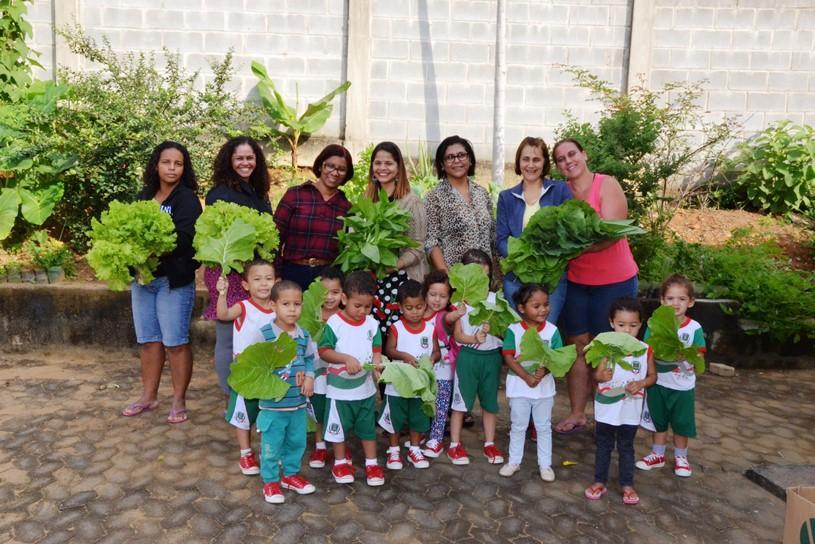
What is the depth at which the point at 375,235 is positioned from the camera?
4734 mm

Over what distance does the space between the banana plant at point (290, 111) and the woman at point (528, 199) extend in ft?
17.2

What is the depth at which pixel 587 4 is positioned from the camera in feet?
32.8

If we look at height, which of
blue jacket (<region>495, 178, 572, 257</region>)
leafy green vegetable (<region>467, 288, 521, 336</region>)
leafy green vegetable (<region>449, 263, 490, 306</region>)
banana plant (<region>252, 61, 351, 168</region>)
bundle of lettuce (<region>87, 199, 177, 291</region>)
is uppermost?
banana plant (<region>252, 61, 351, 168</region>)

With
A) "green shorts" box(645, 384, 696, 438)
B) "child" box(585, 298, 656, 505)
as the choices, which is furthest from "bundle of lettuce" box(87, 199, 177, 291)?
"green shorts" box(645, 384, 696, 438)

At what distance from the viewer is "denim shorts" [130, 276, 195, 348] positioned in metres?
5.01

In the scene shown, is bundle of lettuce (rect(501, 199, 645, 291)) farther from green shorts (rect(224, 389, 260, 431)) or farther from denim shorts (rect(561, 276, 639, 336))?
green shorts (rect(224, 389, 260, 431))

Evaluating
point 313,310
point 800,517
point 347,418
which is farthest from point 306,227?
point 800,517

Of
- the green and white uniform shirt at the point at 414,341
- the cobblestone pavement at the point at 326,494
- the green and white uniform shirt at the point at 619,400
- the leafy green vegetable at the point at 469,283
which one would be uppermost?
the leafy green vegetable at the point at 469,283

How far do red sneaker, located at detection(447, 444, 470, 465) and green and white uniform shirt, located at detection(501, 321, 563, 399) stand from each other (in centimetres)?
54

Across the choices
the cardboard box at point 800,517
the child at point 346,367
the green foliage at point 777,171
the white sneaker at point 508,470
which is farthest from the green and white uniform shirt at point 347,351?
the green foliage at point 777,171

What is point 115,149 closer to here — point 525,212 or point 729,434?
point 525,212

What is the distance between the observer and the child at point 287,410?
160 inches

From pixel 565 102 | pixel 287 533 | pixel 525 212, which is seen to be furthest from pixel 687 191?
pixel 287 533

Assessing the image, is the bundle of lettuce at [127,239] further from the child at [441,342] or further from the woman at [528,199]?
the woman at [528,199]
